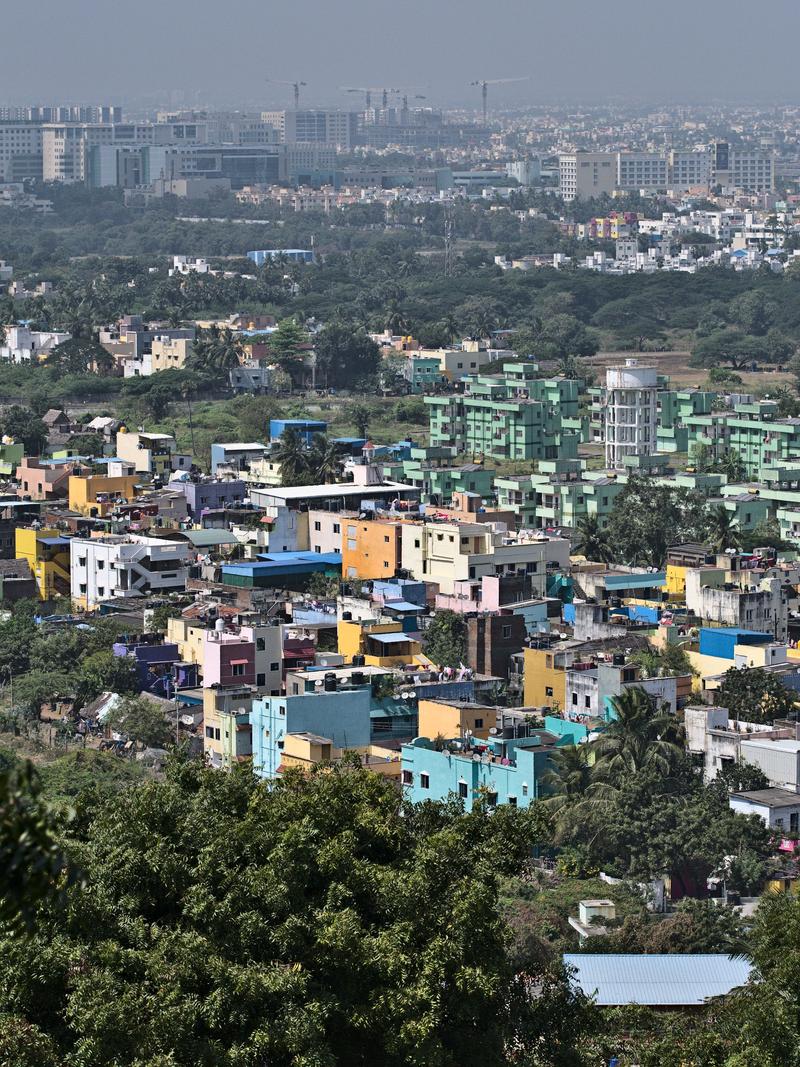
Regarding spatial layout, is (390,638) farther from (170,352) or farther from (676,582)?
(170,352)

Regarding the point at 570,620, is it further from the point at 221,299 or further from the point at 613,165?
the point at 613,165

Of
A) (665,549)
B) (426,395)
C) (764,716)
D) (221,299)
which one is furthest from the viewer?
Answer: (221,299)

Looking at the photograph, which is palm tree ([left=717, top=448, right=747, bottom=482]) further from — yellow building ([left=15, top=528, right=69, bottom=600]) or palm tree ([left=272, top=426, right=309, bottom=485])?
yellow building ([left=15, top=528, right=69, bottom=600])

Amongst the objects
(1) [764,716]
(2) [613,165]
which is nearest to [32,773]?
(1) [764,716]

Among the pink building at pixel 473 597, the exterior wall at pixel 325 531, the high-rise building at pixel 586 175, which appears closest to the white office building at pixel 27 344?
the exterior wall at pixel 325 531

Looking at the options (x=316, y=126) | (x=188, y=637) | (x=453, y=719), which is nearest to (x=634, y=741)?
(x=453, y=719)

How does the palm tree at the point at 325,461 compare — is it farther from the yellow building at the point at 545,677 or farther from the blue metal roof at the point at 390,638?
the yellow building at the point at 545,677
